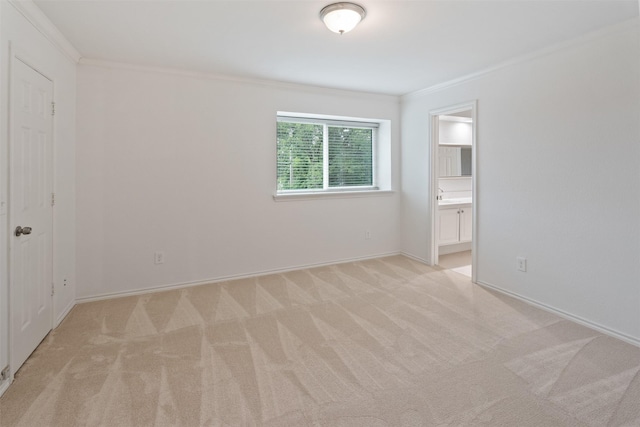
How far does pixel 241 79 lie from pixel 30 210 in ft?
7.98

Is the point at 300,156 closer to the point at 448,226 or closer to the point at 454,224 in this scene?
the point at 448,226

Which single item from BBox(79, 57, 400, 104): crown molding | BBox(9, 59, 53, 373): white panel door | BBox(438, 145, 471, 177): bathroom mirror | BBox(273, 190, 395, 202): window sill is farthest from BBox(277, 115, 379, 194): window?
BBox(9, 59, 53, 373): white panel door

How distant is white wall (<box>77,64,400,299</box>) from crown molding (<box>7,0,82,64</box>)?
278 mm

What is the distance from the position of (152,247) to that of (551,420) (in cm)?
359

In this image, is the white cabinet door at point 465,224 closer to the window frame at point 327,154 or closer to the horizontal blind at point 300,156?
the window frame at point 327,154

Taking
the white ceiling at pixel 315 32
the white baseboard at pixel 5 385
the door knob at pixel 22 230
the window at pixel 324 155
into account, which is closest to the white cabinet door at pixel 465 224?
the window at pixel 324 155

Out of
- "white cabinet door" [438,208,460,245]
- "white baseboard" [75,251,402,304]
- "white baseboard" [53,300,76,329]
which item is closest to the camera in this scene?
"white baseboard" [53,300,76,329]

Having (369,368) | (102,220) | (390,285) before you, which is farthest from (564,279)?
(102,220)

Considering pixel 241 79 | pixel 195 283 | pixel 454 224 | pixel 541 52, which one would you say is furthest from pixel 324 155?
pixel 541 52

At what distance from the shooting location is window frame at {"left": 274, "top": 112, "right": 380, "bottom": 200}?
4.43 meters

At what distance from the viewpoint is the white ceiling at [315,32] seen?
7.46 ft

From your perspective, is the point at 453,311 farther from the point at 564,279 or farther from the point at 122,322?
the point at 122,322

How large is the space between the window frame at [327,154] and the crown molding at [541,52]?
935 millimetres

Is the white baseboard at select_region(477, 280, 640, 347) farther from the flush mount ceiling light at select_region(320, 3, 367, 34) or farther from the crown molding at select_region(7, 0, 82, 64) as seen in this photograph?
the crown molding at select_region(7, 0, 82, 64)
